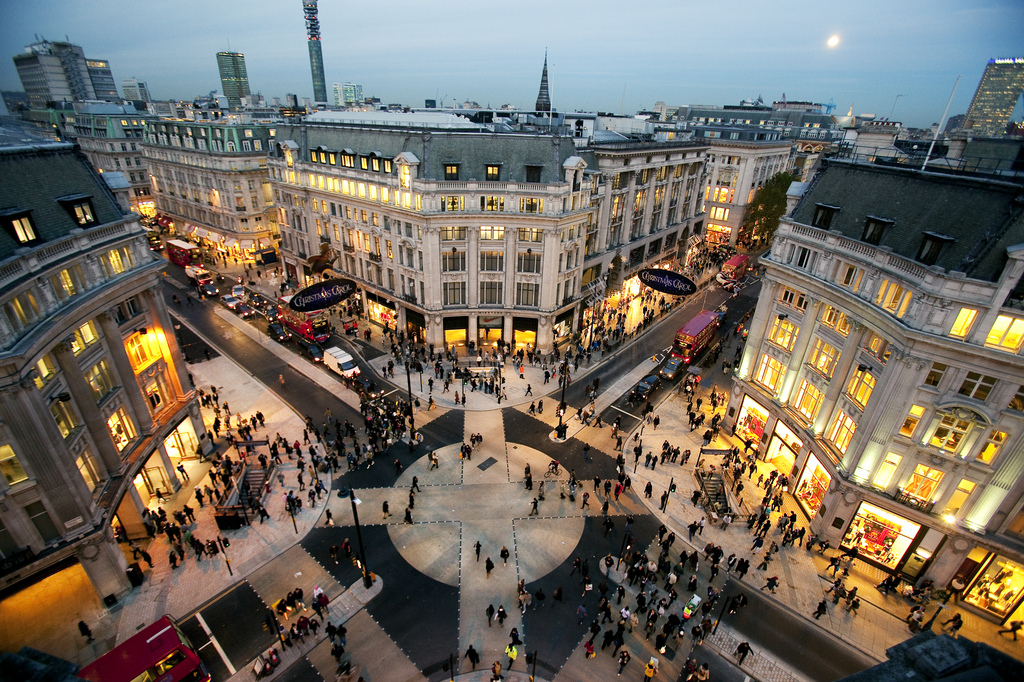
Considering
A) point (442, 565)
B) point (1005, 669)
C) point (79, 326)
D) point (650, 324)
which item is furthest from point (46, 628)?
point (650, 324)

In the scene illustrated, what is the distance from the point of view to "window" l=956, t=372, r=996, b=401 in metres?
22.5

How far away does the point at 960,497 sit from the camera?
2452 cm

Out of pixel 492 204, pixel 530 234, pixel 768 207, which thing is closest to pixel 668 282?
pixel 530 234

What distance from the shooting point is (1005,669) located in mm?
7383

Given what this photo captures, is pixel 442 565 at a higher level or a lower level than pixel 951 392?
lower

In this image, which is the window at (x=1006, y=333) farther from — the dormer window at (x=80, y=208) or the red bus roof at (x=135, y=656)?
the dormer window at (x=80, y=208)

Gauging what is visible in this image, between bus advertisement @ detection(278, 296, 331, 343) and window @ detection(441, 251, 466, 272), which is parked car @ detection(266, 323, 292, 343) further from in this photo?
window @ detection(441, 251, 466, 272)

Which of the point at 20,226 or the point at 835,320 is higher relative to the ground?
the point at 20,226

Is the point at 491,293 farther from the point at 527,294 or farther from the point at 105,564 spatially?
the point at 105,564

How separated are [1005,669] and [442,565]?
80.3 ft

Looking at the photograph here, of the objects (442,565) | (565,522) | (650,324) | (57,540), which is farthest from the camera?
(650,324)

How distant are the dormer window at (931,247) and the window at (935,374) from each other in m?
5.16

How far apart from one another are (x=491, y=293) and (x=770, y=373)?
1050 inches

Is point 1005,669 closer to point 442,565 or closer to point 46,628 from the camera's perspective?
point 442,565
